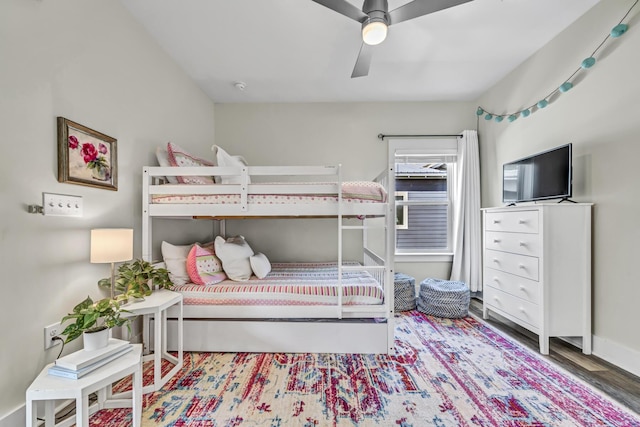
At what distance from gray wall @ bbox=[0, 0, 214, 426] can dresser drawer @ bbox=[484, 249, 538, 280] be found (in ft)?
9.94

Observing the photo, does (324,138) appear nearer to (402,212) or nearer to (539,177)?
(402,212)

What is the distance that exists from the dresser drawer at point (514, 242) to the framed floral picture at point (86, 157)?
307 cm

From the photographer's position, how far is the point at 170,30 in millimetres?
2254

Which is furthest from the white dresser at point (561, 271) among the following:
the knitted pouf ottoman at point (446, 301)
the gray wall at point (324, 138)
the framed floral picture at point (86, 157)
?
the framed floral picture at point (86, 157)

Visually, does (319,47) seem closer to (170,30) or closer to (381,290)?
(170,30)

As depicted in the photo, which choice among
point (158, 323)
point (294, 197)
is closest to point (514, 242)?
point (294, 197)

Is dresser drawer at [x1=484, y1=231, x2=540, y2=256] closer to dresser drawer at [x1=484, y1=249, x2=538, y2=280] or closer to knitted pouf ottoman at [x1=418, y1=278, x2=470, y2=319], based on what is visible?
dresser drawer at [x1=484, y1=249, x2=538, y2=280]

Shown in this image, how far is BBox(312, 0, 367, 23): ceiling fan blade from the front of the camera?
5.29 feet

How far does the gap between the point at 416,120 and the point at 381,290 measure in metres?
2.42

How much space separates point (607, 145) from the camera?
6.54 feet

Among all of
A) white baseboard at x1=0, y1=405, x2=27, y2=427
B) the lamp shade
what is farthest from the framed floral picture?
white baseboard at x1=0, y1=405, x2=27, y2=427

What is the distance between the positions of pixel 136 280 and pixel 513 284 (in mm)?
2833

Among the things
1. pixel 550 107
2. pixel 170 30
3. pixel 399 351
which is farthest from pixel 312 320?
pixel 550 107

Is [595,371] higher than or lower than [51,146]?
lower
